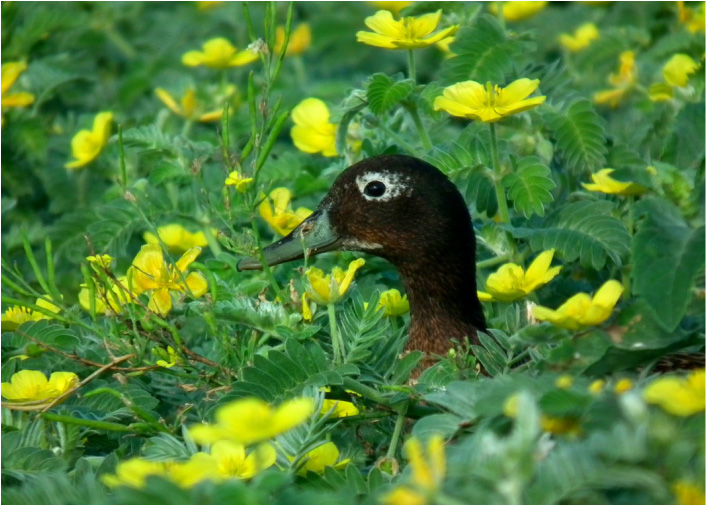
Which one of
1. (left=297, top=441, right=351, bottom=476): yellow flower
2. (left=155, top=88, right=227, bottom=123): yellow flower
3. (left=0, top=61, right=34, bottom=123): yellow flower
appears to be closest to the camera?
(left=297, top=441, right=351, bottom=476): yellow flower

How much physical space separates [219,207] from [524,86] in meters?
1.15

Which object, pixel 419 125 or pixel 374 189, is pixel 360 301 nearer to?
pixel 374 189

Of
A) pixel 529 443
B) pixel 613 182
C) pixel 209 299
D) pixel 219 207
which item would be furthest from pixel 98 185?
pixel 529 443

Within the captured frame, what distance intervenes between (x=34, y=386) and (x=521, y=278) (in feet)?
3.94

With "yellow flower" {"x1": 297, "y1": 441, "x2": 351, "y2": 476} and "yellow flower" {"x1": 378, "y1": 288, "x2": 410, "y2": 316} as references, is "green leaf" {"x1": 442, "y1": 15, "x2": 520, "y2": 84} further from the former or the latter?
"yellow flower" {"x1": 297, "y1": 441, "x2": 351, "y2": 476}

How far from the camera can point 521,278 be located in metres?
3.16

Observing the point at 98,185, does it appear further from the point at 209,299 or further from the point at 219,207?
the point at 209,299

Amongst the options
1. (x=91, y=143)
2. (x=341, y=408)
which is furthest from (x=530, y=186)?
(x=91, y=143)

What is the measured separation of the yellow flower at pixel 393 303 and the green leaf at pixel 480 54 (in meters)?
0.72

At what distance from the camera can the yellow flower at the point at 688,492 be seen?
2.05 m

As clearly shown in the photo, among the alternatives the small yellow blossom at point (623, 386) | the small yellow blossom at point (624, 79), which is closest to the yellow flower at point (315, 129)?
the small yellow blossom at point (624, 79)

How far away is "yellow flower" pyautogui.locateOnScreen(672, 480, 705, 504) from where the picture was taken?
2.05 meters

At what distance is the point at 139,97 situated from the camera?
18.6ft

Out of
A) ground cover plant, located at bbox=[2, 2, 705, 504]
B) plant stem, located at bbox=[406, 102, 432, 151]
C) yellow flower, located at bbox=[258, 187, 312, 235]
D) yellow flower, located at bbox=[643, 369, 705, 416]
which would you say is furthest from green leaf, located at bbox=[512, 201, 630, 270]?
yellow flower, located at bbox=[643, 369, 705, 416]
